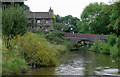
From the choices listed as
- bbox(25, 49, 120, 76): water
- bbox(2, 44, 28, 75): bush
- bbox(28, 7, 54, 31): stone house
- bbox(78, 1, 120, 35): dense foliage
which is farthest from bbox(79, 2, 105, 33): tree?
bbox(2, 44, 28, 75): bush

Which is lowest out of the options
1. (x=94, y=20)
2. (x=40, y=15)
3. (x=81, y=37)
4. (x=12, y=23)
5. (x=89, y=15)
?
(x=81, y=37)

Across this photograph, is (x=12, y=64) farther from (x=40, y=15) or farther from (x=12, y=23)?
(x=40, y=15)

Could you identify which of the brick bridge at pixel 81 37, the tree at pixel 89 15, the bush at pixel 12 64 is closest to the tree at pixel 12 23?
the bush at pixel 12 64

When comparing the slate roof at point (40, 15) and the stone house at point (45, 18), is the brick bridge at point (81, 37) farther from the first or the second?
the slate roof at point (40, 15)

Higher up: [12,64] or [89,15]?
[89,15]

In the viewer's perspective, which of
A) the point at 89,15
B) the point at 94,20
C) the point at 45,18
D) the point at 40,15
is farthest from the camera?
the point at 89,15

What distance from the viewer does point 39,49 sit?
15867 mm

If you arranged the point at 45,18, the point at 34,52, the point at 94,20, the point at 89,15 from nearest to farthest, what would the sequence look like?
1. the point at 34,52
2. the point at 94,20
3. the point at 45,18
4. the point at 89,15

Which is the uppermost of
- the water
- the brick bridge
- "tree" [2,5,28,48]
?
"tree" [2,5,28,48]

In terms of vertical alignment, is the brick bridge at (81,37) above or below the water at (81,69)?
above

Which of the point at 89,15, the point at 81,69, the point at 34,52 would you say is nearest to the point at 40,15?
the point at 89,15

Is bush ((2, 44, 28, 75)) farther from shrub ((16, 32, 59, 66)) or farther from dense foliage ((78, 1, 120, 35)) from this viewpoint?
dense foliage ((78, 1, 120, 35))

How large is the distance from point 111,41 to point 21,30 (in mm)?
16350

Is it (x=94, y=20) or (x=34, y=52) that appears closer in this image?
(x=34, y=52)
